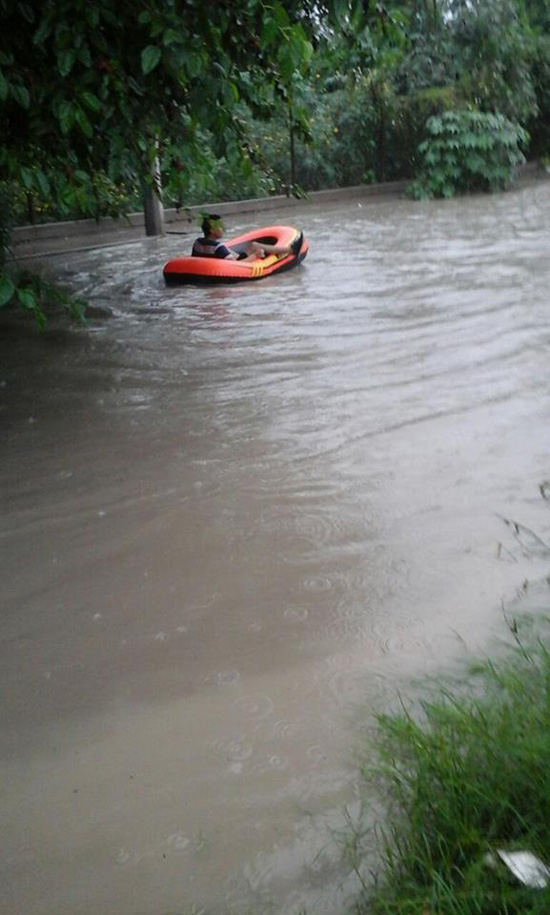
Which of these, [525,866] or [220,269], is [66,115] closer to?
[525,866]

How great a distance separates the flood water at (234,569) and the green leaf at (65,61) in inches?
85.8

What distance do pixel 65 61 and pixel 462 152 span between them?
16001mm

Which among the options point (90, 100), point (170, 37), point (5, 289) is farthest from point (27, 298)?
point (170, 37)

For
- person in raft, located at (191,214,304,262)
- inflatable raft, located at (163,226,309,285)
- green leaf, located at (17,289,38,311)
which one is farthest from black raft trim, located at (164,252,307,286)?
green leaf, located at (17,289,38,311)

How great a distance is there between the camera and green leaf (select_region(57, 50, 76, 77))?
4570mm

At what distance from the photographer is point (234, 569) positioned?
4.40 meters

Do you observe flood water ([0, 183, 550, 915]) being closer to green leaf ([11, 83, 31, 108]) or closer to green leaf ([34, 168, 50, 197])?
green leaf ([34, 168, 50, 197])

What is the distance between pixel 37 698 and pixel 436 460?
2766 mm

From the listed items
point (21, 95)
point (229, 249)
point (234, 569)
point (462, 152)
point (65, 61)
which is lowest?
point (234, 569)

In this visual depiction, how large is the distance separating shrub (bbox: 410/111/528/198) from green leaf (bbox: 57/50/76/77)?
15.3m

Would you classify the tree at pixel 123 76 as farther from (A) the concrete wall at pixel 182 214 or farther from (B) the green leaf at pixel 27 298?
(A) the concrete wall at pixel 182 214

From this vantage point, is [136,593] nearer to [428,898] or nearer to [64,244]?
[428,898]

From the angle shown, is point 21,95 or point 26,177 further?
point 26,177

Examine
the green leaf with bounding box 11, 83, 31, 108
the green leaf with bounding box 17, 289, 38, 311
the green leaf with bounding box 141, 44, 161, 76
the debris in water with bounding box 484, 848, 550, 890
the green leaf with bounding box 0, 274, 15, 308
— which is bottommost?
the debris in water with bounding box 484, 848, 550, 890
